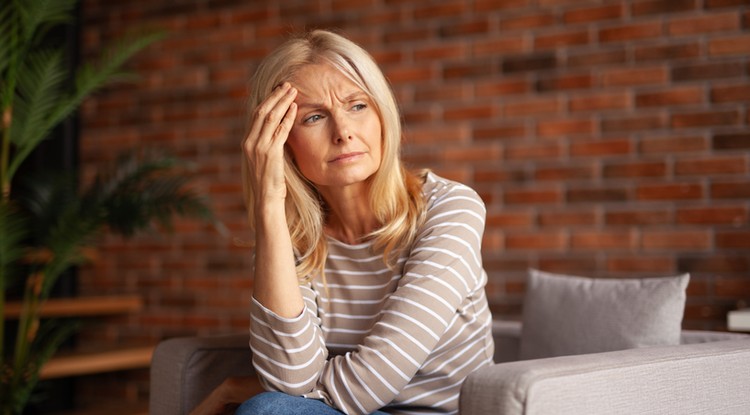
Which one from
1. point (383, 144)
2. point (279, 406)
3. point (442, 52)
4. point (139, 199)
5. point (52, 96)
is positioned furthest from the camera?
point (442, 52)

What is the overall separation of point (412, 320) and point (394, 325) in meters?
0.03

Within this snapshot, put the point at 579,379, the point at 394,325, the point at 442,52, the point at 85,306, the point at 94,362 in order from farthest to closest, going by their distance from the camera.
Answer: the point at 85,306
the point at 94,362
the point at 442,52
the point at 394,325
the point at 579,379

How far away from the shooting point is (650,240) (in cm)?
282

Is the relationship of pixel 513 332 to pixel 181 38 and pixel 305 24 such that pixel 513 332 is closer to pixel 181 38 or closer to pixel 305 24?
pixel 305 24

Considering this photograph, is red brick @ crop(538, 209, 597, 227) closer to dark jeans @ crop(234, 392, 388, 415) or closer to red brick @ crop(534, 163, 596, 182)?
red brick @ crop(534, 163, 596, 182)

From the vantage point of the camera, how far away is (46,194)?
10.9 ft

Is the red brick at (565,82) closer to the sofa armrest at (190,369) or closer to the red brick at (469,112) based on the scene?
the red brick at (469,112)

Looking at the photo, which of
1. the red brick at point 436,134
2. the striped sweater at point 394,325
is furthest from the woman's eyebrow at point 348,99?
the red brick at point 436,134

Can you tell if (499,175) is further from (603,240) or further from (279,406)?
(279,406)

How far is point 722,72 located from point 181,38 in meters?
2.27

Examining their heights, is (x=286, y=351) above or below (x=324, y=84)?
below

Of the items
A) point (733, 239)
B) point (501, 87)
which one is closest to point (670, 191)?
point (733, 239)

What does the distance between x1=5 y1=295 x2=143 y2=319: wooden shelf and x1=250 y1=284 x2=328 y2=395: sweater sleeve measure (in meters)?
2.15

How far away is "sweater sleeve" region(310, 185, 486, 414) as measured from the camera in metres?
1.52
